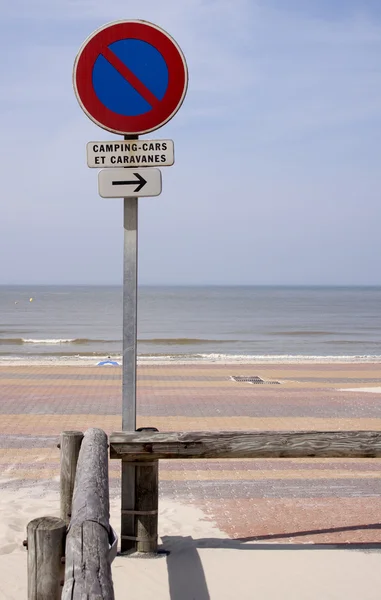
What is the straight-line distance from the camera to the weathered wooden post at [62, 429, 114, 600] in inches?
75.6

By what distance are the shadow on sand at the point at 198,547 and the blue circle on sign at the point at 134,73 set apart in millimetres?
2670

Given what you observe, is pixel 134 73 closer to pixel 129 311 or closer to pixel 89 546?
pixel 129 311

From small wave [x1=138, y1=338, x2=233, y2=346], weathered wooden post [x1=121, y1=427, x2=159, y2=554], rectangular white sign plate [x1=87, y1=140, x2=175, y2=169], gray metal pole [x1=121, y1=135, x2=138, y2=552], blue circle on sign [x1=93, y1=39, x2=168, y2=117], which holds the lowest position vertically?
weathered wooden post [x1=121, y1=427, x2=159, y2=554]

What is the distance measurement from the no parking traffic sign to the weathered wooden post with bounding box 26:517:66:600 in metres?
2.53

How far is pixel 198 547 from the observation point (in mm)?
4875

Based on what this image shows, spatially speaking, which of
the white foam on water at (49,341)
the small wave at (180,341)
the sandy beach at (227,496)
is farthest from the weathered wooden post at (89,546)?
the white foam on water at (49,341)

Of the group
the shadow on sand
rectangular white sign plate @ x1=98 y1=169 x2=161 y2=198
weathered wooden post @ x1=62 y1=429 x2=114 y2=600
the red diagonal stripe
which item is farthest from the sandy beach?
the red diagonal stripe

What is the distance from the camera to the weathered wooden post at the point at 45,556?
7.06 ft

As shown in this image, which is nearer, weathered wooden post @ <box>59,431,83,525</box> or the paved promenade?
weathered wooden post @ <box>59,431,83,525</box>

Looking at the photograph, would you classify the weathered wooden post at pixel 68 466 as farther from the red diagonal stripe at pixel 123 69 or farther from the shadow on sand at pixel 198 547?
the red diagonal stripe at pixel 123 69

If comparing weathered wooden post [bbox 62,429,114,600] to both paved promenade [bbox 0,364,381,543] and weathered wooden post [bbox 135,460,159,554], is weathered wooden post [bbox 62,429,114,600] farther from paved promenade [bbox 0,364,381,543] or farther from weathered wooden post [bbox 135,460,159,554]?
paved promenade [bbox 0,364,381,543]

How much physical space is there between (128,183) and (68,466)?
1607 mm

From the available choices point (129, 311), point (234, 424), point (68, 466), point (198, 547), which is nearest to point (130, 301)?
point (129, 311)

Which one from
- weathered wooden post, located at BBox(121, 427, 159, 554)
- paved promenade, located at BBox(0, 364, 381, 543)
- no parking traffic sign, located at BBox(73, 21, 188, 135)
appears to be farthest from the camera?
paved promenade, located at BBox(0, 364, 381, 543)
